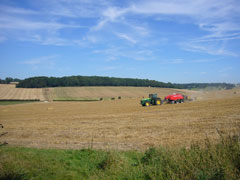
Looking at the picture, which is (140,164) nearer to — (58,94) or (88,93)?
(58,94)

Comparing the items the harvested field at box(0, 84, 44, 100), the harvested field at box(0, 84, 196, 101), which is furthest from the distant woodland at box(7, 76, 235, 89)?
the harvested field at box(0, 84, 44, 100)

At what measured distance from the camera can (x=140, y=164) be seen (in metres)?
6.43

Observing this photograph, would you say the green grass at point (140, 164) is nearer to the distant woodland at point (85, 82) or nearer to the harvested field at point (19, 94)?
the harvested field at point (19, 94)

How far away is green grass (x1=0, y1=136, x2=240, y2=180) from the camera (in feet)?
17.0

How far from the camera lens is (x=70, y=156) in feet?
34.9

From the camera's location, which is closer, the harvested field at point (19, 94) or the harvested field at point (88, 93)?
the harvested field at point (19, 94)

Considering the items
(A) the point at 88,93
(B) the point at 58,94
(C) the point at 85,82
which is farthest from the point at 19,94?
(C) the point at 85,82

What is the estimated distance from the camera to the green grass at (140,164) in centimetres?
518

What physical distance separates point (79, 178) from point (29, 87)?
8960 centimetres

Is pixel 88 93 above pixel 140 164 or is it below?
above

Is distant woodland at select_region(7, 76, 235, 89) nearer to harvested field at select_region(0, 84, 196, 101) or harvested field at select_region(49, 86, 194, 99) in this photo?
harvested field at select_region(0, 84, 196, 101)

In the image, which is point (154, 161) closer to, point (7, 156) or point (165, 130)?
point (7, 156)

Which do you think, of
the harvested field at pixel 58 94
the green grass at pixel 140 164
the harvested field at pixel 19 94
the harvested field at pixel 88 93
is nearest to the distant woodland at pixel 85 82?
the harvested field at pixel 58 94

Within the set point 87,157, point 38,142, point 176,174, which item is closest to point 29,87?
point 38,142
